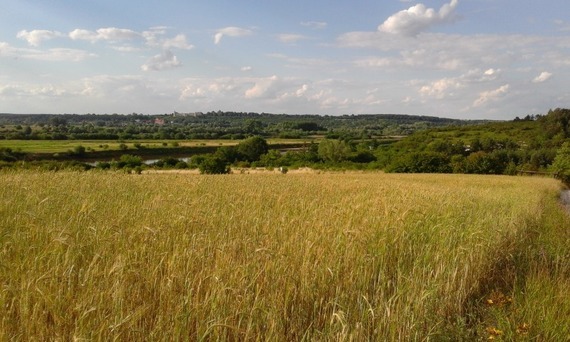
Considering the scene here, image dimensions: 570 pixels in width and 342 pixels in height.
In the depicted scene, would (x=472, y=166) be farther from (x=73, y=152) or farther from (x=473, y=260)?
(x=73, y=152)

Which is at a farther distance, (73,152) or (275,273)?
(73,152)

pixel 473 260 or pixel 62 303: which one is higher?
pixel 62 303

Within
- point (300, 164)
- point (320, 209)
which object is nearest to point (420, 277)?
point (320, 209)

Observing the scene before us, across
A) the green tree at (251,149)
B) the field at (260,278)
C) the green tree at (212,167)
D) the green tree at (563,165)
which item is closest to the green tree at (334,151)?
the green tree at (251,149)

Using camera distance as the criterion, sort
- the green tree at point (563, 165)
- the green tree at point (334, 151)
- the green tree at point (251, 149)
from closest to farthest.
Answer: the green tree at point (563, 165) → the green tree at point (334, 151) → the green tree at point (251, 149)

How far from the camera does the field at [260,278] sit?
304cm

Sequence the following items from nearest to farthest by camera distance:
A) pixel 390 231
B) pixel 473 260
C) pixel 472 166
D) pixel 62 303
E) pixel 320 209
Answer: pixel 62 303 → pixel 473 260 → pixel 390 231 → pixel 320 209 → pixel 472 166

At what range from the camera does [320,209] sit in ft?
26.1

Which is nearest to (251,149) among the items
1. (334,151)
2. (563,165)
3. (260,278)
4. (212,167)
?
(334,151)

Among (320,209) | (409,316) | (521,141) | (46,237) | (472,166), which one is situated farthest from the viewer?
(521,141)

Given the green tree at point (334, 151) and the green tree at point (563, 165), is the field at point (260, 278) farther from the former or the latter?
the green tree at point (334, 151)

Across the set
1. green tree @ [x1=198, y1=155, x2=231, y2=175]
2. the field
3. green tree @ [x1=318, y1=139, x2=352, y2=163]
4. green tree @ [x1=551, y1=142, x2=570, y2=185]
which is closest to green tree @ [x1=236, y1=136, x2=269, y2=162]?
green tree @ [x1=318, y1=139, x2=352, y2=163]

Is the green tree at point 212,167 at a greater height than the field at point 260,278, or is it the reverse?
Answer: the field at point 260,278

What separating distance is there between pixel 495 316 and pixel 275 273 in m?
2.35
